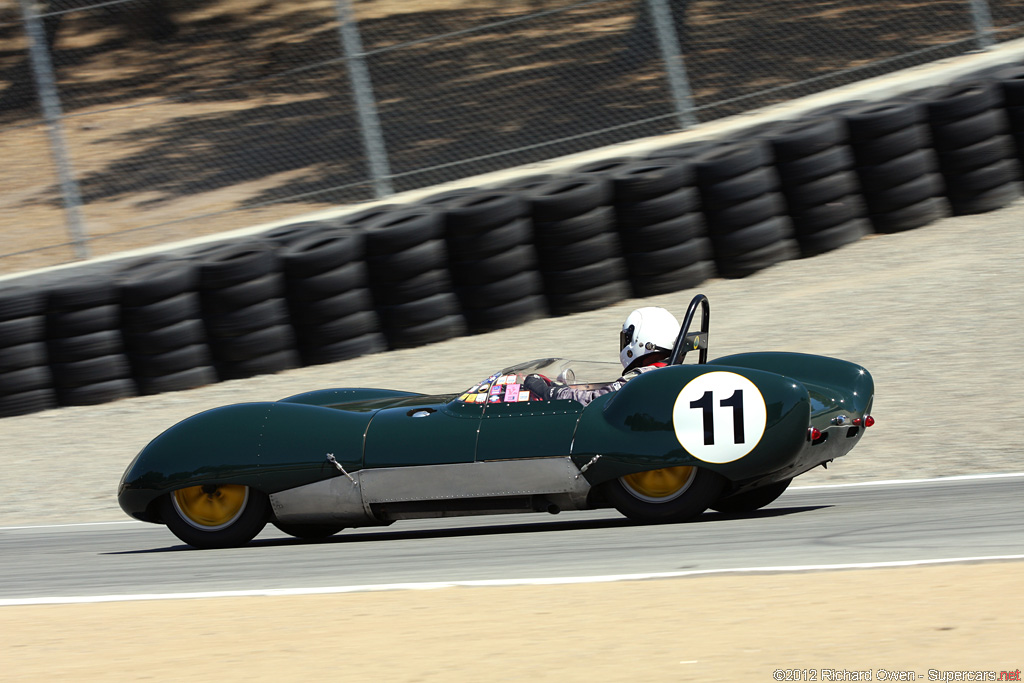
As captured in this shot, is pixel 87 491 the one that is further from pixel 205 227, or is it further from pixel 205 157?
pixel 205 157

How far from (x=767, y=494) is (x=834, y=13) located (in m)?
8.12

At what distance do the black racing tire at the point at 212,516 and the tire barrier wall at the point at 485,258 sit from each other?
369cm

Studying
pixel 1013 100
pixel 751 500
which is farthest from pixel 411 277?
pixel 1013 100

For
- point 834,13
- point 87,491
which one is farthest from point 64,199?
point 834,13

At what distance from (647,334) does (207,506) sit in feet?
7.02

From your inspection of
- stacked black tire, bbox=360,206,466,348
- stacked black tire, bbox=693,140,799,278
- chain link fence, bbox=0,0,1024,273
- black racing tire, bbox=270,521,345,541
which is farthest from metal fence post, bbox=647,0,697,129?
black racing tire, bbox=270,521,345,541

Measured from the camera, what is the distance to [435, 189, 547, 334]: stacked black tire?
957cm

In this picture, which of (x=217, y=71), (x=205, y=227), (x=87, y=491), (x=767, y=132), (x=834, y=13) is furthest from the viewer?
(x=217, y=71)

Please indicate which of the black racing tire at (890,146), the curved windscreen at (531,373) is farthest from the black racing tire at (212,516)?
the black racing tire at (890,146)

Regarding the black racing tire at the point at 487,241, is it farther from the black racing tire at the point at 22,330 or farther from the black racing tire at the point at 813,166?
the black racing tire at the point at 22,330

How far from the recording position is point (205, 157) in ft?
39.0

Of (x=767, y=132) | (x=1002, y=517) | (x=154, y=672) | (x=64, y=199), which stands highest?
(x=64, y=199)

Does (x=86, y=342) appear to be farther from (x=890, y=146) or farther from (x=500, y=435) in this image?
(x=890, y=146)

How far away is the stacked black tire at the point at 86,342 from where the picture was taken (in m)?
9.35
